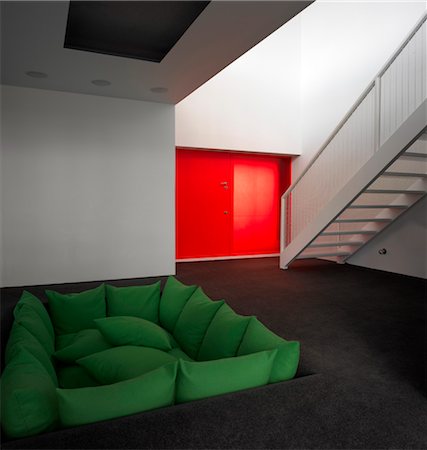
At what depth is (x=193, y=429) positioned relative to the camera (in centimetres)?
119

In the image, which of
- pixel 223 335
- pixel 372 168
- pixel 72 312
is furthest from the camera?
pixel 372 168

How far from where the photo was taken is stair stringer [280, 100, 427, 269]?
4164 millimetres

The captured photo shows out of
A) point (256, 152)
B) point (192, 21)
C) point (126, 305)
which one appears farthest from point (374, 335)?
point (256, 152)

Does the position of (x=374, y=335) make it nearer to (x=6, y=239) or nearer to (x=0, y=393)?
(x=0, y=393)

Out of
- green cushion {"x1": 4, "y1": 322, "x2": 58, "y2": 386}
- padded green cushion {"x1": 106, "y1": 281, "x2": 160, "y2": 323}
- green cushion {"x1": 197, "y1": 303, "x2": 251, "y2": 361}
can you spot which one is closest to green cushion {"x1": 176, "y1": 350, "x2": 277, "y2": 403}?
green cushion {"x1": 197, "y1": 303, "x2": 251, "y2": 361}

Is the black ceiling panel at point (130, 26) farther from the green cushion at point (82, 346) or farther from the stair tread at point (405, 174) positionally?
the stair tread at point (405, 174)

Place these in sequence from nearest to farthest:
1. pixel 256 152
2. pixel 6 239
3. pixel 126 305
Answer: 1. pixel 126 305
2. pixel 6 239
3. pixel 256 152

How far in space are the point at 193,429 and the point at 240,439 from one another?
5.8 inches

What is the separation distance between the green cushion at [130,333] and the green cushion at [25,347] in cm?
51

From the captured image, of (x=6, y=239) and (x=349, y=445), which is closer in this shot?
(x=349, y=445)

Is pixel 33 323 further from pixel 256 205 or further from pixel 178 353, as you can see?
pixel 256 205

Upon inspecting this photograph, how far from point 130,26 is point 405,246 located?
5.17 meters

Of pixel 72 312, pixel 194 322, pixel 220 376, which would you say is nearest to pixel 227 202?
pixel 72 312

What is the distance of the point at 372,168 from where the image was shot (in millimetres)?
4875
